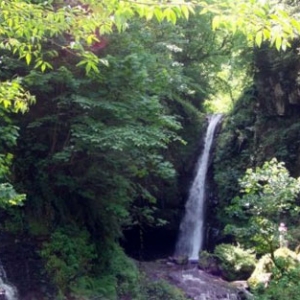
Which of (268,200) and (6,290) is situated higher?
(268,200)

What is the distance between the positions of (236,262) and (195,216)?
14.8ft

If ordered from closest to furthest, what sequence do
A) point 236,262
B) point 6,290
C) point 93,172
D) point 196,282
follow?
1. point 6,290
2. point 93,172
3. point 196,282
4. point 236,262

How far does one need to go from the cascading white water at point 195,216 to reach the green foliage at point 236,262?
2723 millimetres

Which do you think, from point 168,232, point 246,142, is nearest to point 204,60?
point 246,142

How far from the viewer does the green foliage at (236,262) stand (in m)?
13.2

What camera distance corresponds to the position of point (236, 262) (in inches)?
525

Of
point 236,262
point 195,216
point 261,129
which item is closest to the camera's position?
point 236,262

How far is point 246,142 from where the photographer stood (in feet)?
58.3

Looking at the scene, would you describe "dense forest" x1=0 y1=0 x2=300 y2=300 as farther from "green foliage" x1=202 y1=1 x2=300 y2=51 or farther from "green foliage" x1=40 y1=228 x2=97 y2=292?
"green foliage" x1=202 y1=1 x2=300 y2=51

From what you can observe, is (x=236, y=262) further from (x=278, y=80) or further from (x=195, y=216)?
(x=278, y=80)

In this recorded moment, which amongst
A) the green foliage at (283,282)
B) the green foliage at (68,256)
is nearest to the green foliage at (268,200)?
the green foliage at (283,282)

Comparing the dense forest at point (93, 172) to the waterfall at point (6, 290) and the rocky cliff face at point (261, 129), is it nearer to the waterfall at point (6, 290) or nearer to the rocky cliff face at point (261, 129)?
the waterfall at point (6, 290)

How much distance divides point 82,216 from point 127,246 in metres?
6.89

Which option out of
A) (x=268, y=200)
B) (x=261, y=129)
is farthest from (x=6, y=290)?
(x=261, y=129)
